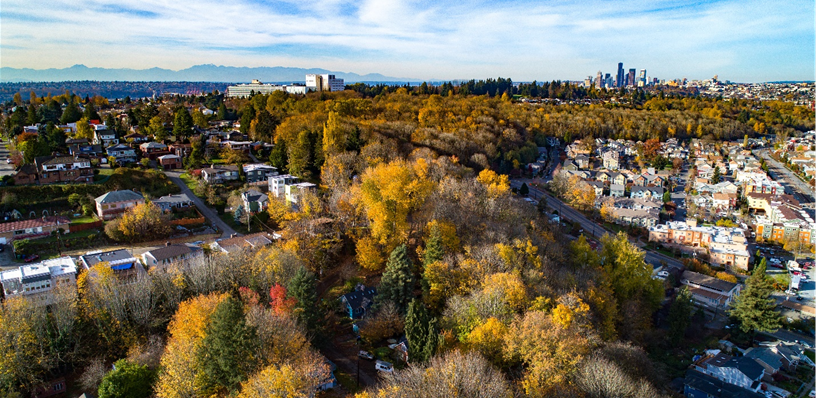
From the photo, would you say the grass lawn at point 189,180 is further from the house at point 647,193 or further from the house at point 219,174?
the house at point 647,193

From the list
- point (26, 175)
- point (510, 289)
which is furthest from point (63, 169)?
point (510, 289)

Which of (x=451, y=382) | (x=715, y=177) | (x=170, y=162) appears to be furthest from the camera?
(x=715, y=177)

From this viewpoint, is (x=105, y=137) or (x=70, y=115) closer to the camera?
(x=105, y=137)

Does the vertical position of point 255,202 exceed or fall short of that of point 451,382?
it exceeds it

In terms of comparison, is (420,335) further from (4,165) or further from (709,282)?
(4,165)

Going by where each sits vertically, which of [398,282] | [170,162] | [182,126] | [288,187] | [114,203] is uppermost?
[182,126]

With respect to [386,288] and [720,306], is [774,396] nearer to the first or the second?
[720,306]

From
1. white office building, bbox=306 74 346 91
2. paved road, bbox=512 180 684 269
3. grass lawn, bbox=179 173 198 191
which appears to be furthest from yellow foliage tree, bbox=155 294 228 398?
white office building, bbox=306 74 346 91

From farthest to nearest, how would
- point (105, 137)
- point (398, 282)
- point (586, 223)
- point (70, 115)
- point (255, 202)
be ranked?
point (70, 115)
point (586, 223)
point (105, 137)
point (255, 202)
point (398, 282)
